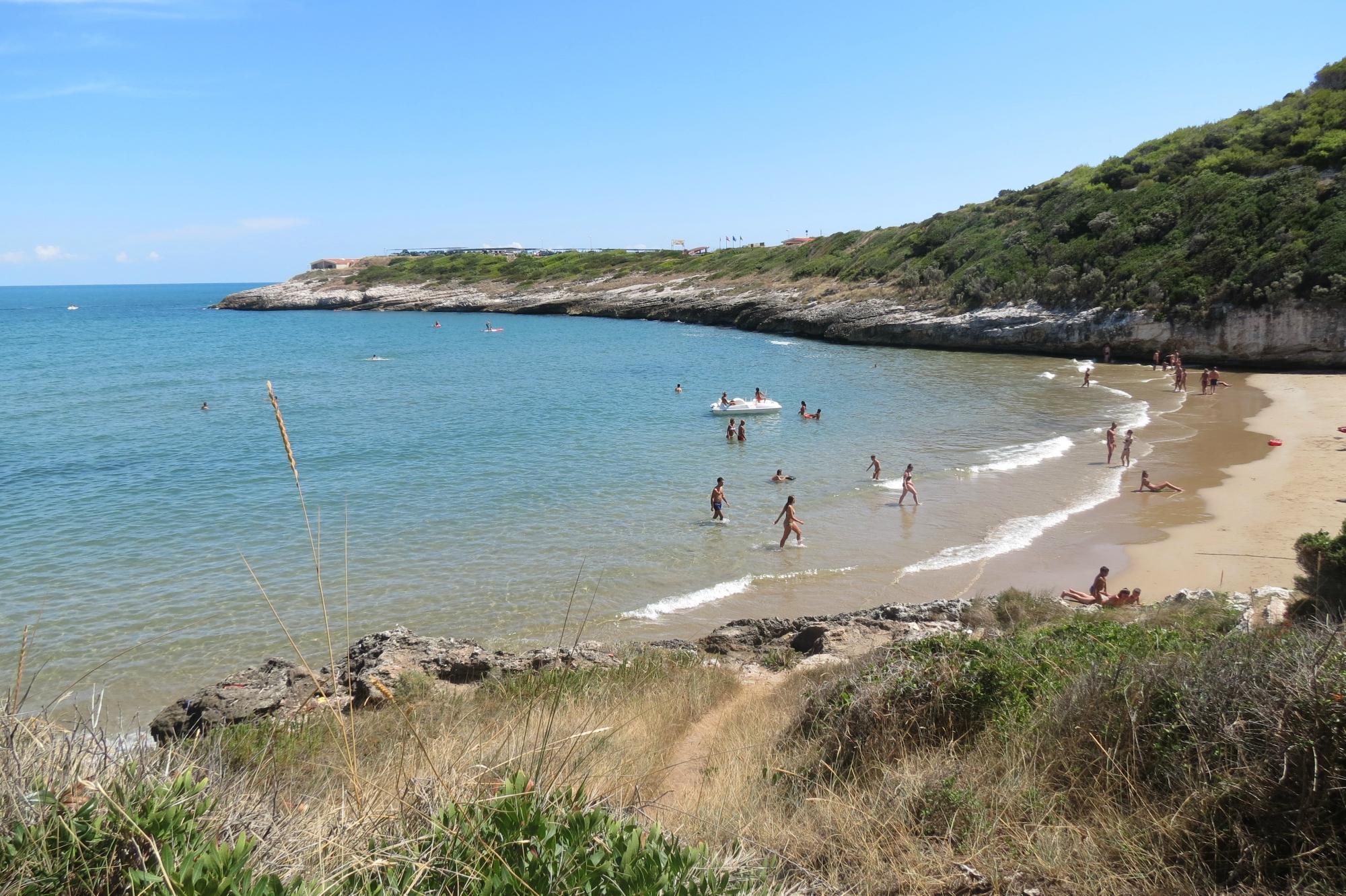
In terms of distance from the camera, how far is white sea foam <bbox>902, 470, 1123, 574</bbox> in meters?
15.1

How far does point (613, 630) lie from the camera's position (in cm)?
1209

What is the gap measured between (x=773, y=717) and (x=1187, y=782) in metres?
3.22

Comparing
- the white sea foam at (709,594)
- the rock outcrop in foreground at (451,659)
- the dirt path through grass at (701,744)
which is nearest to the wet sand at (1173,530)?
the white sea foam at (709,594)

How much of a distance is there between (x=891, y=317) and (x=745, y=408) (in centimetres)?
2784

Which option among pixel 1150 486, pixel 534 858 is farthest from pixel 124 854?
pixel 1150 486

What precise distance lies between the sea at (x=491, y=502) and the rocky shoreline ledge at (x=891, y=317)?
3461mm

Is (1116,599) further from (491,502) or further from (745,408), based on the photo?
(745,408)

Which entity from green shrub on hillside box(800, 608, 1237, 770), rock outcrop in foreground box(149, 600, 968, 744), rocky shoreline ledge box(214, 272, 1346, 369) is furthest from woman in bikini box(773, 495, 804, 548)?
rocky shoreline ledge box(214, 272, 1346, 369)

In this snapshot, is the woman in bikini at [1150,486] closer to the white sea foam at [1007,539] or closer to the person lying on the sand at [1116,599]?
Answer: the white sea foam at [1007,539]

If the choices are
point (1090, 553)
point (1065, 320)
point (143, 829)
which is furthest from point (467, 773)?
point (1065, 320)

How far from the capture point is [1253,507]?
56.7 feet

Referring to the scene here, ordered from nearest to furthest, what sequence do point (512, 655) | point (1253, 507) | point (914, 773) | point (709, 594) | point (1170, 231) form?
point (914, 773), point (512, 655), point (709, 594), point (1253, 507), point (1170, 231)

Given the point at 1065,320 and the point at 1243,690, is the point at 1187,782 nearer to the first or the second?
the point at 1243,690

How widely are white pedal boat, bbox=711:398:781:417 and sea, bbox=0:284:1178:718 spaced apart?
1.75 feet
